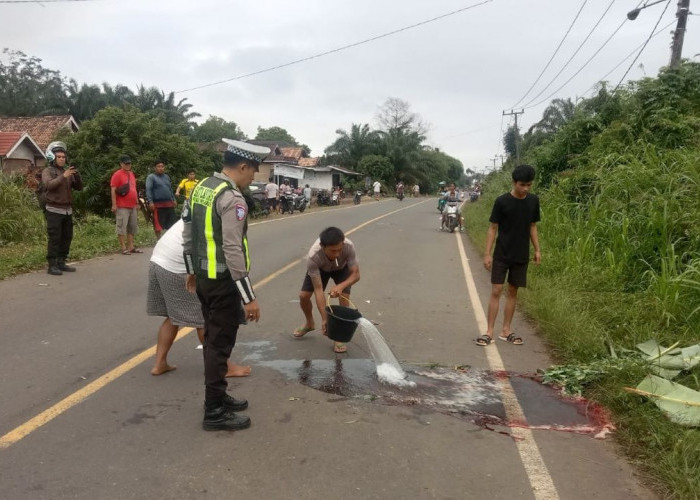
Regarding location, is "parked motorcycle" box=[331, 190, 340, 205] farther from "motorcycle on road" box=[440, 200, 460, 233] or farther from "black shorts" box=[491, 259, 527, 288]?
"black shorts" box=[491, 259, 527, 288]

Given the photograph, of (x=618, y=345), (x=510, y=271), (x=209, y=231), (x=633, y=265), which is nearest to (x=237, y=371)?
(x=209, y=231)

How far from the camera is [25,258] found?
885cm

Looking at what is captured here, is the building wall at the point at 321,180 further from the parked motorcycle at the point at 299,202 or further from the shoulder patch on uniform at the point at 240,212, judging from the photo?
Answer: the shoulder patch on uniform at the point at 240,212

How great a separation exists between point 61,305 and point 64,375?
8.15ft

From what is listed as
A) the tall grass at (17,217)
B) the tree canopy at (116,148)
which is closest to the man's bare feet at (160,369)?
the tall grass at (17,217)

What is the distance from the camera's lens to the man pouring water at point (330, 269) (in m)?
4.64

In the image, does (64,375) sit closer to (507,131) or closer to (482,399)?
(482,399)

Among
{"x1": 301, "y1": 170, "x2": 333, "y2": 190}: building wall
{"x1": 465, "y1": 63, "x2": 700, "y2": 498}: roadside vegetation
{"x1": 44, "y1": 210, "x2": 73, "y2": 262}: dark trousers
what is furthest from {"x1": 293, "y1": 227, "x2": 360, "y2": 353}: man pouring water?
{"x1": 301, "y1": 170, "x2": 333, "y2": 190}: building wall

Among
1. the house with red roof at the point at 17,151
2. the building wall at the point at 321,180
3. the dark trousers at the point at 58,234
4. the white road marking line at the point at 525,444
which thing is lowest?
the white road marking line at the point at 525,444

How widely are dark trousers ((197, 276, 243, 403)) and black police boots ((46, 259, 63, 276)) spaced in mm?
5770

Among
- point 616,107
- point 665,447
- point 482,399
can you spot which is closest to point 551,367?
point 482,399

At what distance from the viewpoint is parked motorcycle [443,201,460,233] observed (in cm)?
1764

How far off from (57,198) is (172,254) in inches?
195

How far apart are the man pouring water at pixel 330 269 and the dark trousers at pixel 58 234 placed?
4807mm
